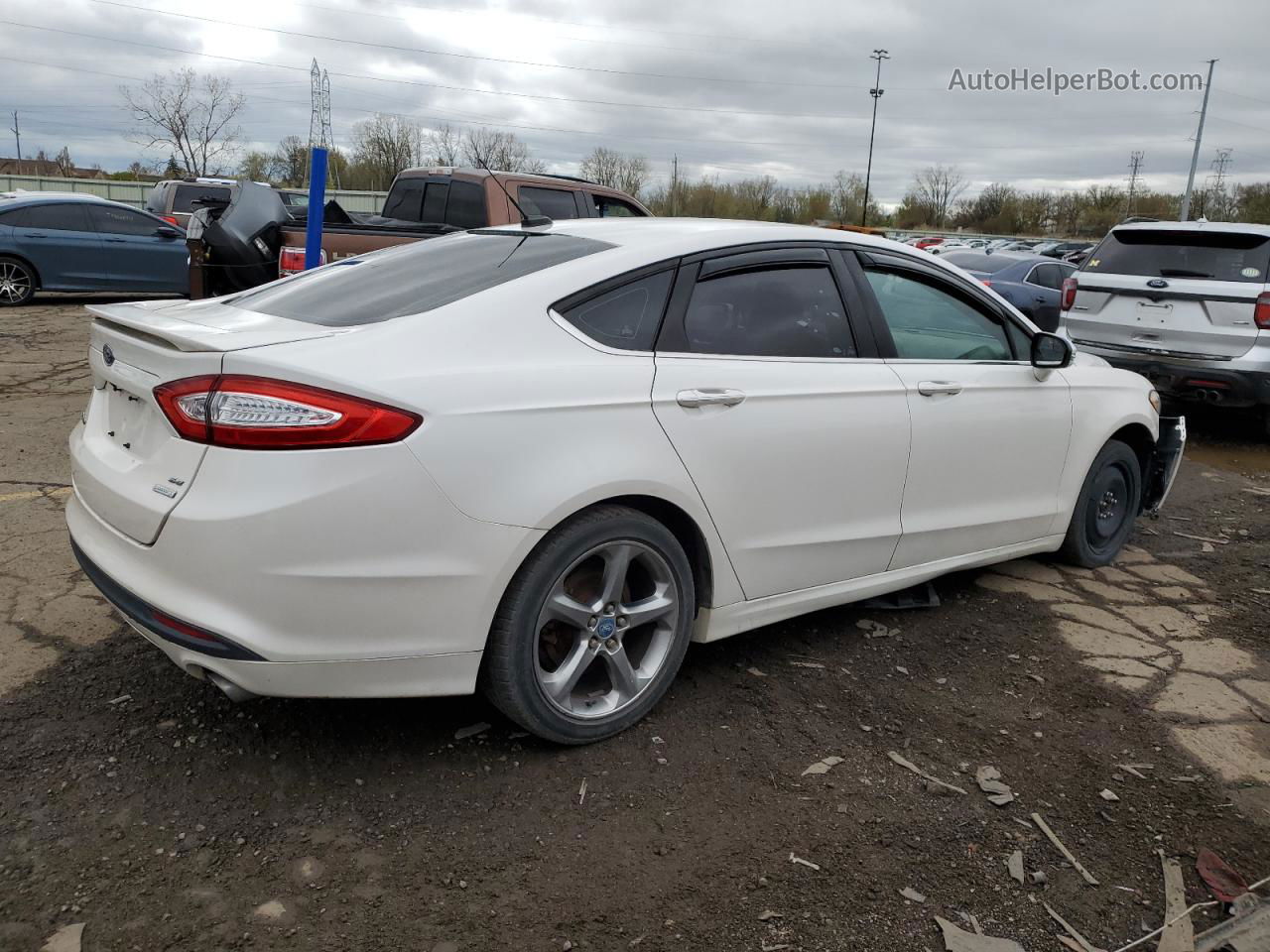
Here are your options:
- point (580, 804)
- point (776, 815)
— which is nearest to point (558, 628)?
point (580, 804)

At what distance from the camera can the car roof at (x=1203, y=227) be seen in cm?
815

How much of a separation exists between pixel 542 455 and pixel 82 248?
13.0 m

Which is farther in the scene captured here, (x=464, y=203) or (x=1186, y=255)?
(x=464, y=203)

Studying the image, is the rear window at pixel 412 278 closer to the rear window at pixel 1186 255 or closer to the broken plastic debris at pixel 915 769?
the broken plastic debris at pixel 915 769

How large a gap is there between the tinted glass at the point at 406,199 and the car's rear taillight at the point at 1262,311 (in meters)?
7.12

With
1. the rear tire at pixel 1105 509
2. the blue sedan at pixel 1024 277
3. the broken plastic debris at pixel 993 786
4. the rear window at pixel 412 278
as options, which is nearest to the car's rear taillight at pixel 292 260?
the rear window at pixel 412 278

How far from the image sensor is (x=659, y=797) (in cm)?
287

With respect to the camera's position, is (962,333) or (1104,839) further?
(962,333)

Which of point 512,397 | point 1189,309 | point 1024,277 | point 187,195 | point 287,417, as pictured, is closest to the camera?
point 287,417

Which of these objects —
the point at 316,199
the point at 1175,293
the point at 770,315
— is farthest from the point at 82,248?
the point at 1175,293

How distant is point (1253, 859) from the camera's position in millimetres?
2723

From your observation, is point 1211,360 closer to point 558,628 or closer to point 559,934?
point 558,628

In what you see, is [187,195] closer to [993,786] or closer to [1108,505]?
[1108,505]

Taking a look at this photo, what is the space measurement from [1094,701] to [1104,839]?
0.94 meters
